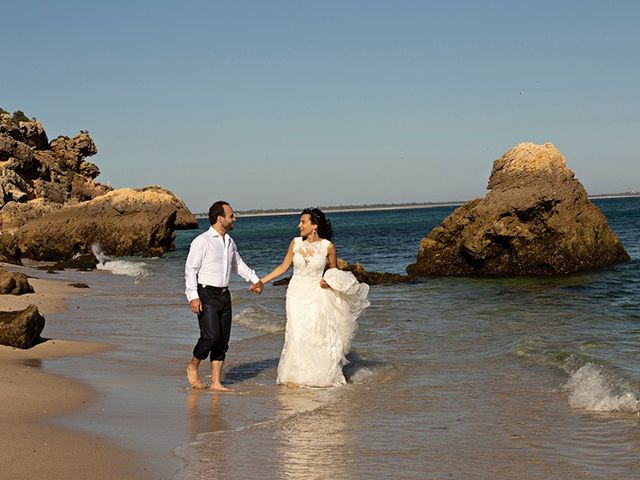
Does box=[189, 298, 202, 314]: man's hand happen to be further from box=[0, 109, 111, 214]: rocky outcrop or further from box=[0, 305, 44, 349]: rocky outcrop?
box=[0, 109, 111, 214]: rocky outcrop

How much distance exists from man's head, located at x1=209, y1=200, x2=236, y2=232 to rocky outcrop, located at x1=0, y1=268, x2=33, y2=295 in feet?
29.1

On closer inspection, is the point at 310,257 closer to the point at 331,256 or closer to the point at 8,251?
the point at 331,256

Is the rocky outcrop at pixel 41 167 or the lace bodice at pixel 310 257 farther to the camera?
the rocky outcrop at pixel 41 167

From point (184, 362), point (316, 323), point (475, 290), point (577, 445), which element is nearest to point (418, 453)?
point (577, 445)

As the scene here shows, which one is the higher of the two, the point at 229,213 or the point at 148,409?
the point at 229,213

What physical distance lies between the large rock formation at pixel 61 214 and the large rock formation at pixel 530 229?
62.3ft

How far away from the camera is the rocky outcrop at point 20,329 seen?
994 centimetres

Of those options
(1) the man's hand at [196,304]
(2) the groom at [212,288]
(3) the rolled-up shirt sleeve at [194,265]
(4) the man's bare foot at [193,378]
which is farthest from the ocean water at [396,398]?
(3) the rolled-up shirt sleeve at [194,265]

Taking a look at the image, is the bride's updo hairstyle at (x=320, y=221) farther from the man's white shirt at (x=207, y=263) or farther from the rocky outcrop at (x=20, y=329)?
the rocky outcrop at (x=20, y=329)

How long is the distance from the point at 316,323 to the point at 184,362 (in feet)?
7.24

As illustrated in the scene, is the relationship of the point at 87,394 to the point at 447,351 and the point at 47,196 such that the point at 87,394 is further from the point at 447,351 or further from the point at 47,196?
the point at 47,196

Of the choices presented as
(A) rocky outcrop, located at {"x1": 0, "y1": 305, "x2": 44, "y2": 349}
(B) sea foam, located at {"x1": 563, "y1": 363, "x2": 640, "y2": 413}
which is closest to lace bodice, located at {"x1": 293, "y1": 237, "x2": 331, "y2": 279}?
(B) sea foam, located at {"x1": 563, "y1": 363, "x2": 640, "y2": 413}

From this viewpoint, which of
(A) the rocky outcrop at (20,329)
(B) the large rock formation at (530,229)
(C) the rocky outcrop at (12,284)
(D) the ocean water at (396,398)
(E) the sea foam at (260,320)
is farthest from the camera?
(B) the large rock formation at (530,229)

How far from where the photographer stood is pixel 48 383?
7.99 m
